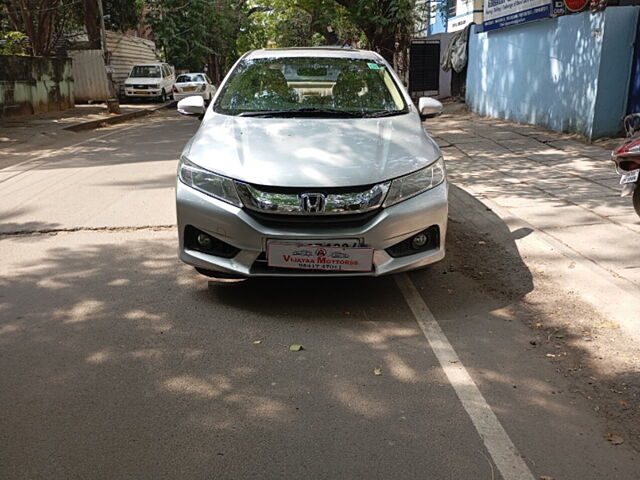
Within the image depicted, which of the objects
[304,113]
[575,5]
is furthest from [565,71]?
[304,113]

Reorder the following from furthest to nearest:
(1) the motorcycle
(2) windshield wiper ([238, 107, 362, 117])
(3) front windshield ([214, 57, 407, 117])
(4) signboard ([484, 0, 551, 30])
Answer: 1. (4) signboard ([484, 0, 551, 30])
2. (1) the motorcycle
3. (3) front windshield ([214, 57, 407, 117])
4. (2) windshield wiper ([238, 107, 362, 117])

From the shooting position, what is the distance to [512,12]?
541 inches

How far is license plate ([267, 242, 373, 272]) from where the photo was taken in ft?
→ 13.0

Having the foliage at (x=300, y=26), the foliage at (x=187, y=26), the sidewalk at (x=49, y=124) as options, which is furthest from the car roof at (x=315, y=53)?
the foliage at (x=187, y=26)

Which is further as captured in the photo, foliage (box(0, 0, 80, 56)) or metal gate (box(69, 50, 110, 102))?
metal gate (box(69, 50, 110, 102))

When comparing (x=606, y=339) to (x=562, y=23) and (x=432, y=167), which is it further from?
(x=562, y=23)

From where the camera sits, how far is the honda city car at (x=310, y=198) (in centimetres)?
398

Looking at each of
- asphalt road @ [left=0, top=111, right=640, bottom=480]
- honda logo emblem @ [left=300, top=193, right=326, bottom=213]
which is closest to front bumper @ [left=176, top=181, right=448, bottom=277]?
honda logo emblem @ [left=300, top=193, right=326, bottom=213]

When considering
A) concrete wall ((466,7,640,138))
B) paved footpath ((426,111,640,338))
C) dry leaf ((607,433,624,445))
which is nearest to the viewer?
dry leaf ((607,433,624,445))

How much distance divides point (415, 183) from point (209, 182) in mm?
1349

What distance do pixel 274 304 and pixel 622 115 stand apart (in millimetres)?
8314

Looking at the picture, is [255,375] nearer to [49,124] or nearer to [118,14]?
[49,124]

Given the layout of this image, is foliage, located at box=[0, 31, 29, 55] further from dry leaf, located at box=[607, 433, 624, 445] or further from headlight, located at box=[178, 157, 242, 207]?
dry leaf, located at box=[607, 433, 624, 445]

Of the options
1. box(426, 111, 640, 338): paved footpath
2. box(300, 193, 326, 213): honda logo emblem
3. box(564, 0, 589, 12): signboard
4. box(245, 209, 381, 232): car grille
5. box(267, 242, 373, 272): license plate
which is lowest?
box(426, 111, 640, 338): paved footpath
